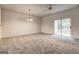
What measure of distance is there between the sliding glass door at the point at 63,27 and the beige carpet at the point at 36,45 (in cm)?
20

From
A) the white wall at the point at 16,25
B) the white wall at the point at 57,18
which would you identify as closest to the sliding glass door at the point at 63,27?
the white wall at the point at 57,18

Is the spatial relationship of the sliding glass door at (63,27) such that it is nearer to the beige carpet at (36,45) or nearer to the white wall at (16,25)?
the beige carpet at (36,45)

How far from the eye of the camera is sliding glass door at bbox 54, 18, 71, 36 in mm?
1760

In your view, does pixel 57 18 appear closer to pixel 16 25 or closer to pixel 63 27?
pixel 63 27

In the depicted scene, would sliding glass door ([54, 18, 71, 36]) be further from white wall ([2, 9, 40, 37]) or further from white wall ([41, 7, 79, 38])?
white wall ([2, 9, 40, 37])

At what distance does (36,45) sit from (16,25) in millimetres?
595

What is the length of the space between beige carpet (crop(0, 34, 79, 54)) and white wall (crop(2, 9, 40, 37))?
12 centimetres

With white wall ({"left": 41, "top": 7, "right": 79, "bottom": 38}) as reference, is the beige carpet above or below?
below

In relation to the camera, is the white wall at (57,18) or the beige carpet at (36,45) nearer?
the beige carpet at (36,45)

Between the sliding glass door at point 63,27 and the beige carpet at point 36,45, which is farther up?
the sliding glass door at point 63,27

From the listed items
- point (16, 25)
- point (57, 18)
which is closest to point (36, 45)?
point (16, 25)

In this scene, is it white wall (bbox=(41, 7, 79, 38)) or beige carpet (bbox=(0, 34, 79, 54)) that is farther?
white wall (bbox=(41, 7, 79, 38))

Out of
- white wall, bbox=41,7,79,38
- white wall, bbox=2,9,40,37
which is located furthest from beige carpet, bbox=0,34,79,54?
white wall, bbox=41,7,79,38

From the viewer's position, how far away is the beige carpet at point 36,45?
162 centimetres
